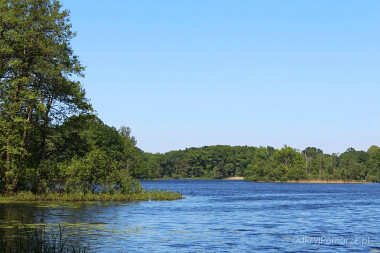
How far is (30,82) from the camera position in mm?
48094

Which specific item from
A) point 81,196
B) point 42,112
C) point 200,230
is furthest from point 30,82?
point 200,230

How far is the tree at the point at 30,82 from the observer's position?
45.6m

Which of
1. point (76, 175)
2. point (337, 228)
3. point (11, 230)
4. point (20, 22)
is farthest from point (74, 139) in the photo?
point (337, 228)

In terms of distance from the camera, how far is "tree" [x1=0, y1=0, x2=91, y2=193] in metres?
45.6

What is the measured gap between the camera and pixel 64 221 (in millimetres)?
31375

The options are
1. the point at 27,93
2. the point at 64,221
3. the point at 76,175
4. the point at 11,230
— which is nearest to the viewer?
the point at 11,230

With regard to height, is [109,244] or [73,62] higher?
[73,62]

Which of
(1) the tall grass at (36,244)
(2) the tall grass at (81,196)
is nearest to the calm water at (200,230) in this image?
(1) the tall grass at (36,244)

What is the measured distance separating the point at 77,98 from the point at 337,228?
98.3 ft

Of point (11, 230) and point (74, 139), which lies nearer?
point (11, 230)

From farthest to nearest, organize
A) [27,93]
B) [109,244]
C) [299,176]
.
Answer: [299,176] → [27,93] → [109,244]

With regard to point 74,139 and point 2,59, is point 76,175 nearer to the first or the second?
point 74,139

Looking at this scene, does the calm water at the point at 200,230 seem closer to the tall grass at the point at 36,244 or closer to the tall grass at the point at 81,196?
the tall grass at the point at 36,244

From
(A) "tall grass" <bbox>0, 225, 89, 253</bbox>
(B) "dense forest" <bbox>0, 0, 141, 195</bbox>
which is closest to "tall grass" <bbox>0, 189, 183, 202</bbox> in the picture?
(B) "dense forest" <bbox>0, 0, 141, 195</bbox>
